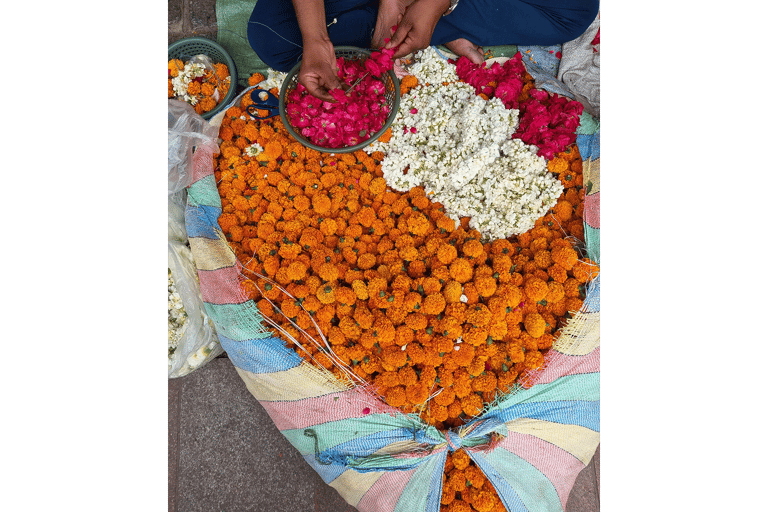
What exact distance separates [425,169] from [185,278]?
1.25 meters

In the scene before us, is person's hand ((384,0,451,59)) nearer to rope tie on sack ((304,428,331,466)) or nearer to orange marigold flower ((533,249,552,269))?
orange marigold flower ((533,249,552,269))

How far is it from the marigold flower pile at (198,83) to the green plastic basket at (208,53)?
42 mm

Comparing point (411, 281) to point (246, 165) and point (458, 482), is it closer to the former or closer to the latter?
point (458, 482)

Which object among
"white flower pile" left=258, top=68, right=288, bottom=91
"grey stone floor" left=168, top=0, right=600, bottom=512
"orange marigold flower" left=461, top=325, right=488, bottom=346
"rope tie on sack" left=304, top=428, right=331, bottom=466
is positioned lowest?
"grey stone floor" left=168, top=0, right=600, bottom=512

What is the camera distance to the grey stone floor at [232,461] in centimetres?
238

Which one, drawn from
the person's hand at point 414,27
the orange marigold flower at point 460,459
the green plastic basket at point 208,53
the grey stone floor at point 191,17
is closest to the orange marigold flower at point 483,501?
the orange marigold flower at point 460,459

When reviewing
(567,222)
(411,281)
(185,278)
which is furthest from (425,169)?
(185,278)

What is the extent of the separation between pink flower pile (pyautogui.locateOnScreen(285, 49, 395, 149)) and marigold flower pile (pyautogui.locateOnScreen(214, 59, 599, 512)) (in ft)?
0.28

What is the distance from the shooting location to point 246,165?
2172mm

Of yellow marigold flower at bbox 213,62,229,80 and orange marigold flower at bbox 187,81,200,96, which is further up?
yellow marigold flower at bbox 213,62,229,80

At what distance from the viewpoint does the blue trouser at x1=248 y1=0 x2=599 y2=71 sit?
2373 mm

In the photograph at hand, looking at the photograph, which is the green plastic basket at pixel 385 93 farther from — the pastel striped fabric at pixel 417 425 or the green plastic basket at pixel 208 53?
the pastel striped fabric at pixel 417 425

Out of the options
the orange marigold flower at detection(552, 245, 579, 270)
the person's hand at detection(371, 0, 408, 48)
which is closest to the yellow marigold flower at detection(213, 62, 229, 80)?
the person's hand at detection(371, 0, 408, 48)

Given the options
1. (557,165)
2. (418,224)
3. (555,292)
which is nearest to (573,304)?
(555,292)
